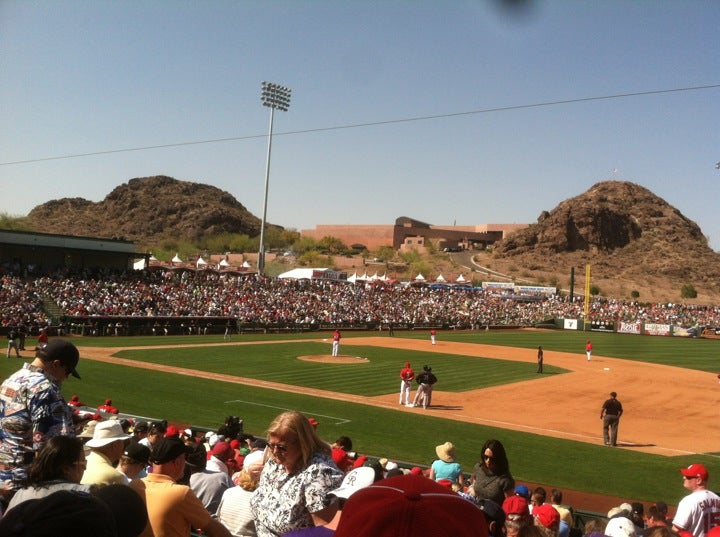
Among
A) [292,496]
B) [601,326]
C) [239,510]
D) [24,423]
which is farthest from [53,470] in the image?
[601,326]

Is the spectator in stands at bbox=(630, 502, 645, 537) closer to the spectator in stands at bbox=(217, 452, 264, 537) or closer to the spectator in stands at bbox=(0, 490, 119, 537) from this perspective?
the spectator in stands at bbox=(217, 452, 264, 537)

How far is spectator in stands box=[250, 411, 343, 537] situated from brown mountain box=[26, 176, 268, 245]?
6384 inches

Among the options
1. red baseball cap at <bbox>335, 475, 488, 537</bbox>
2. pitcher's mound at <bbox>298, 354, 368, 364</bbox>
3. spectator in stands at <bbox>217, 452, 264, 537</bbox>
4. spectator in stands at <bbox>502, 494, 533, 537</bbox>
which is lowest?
pitcher's mound at <bbox>298, 354, 368, 364</bbox>

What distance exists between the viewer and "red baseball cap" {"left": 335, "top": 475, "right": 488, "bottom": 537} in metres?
2.01

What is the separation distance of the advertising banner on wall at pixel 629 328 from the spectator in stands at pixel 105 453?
74.4 metres

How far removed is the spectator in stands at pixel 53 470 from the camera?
11.9 ft

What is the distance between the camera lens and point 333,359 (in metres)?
34.8

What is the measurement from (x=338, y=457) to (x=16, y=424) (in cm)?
301

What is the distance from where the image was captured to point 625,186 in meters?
186

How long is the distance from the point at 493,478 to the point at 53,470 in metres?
4.56

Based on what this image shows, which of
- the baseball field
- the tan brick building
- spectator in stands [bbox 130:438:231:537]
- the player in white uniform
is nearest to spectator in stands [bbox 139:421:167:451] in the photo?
spectator in stands [bbox 130:438:231:537]

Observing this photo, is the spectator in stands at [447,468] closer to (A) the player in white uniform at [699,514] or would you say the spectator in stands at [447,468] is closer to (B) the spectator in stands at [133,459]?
(A) the player in white uniform at [699,514]

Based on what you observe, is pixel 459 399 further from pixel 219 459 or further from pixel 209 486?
pixel 209 486

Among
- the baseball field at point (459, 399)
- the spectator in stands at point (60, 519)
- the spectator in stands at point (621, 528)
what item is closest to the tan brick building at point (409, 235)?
the baseball field at point (459, 399)
